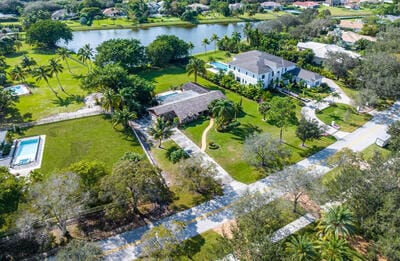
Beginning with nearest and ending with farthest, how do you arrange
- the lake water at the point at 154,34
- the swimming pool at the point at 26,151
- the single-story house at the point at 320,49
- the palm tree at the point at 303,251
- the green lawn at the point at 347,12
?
the palm tree at the point at 303,251
the swimming pool at the point at 26,151
the single-story house at the point at 320,49
the lake water at the point at 154,34
the green lawn at the point at 347,12

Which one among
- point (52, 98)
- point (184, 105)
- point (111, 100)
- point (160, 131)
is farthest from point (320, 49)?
point (52, 98)

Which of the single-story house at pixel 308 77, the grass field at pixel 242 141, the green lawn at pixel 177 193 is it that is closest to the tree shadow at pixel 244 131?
the grass field at pixel 242 141

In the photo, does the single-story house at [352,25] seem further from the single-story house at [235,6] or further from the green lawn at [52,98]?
the green lawn at [52,98]

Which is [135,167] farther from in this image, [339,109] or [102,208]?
[339,109]

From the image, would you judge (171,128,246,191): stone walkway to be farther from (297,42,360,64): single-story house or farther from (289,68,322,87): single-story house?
(297,42,360,64): single-story house

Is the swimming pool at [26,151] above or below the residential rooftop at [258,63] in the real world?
below

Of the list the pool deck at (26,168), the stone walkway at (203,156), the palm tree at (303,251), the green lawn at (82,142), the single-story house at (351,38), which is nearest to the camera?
the palm tree at (303,251)

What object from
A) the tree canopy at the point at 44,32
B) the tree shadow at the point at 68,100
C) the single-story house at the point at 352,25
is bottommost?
the tree shadow at the point at 68,100

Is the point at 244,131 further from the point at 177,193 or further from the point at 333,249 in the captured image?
the point at 333,249
